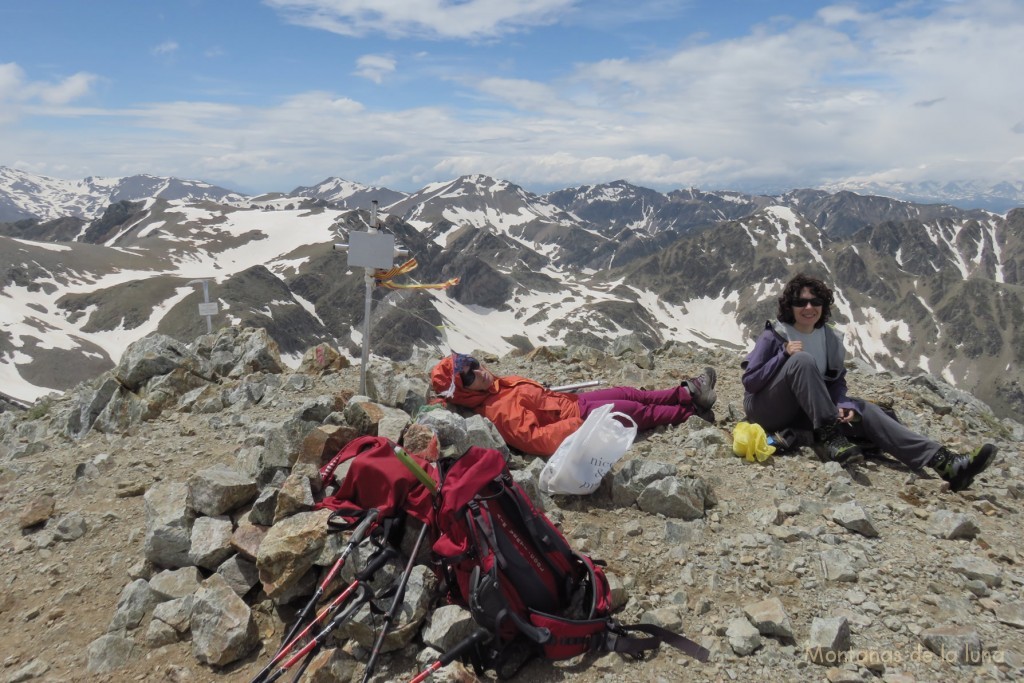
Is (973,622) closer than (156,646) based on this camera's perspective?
Yes

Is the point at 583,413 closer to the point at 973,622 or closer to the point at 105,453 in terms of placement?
the point at 973,622

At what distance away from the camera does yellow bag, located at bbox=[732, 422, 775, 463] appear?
23.1 feet

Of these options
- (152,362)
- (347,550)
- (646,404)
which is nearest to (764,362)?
(646,404)

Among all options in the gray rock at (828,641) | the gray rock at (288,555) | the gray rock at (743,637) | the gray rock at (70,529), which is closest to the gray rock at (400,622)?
the gray rock at (288,555)

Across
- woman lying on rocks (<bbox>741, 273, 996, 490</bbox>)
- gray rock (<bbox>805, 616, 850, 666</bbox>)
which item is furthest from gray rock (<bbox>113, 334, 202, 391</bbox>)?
gray rock (<bbox>805, 616, 850, 666</bbox>)

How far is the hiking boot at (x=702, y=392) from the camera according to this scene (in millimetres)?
8618

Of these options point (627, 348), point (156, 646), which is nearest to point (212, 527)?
point (156, 646)

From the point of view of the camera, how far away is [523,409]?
25.9 ft

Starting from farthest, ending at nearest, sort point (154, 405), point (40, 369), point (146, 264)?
point (146, 264) < point (40, 369) < point (154, 405)

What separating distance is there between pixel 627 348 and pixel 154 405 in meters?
10.9

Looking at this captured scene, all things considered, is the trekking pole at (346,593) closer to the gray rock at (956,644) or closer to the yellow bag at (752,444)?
the gray rock at (956,644)

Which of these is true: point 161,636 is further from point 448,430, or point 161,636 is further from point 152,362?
point 152,362

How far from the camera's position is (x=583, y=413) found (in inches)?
328

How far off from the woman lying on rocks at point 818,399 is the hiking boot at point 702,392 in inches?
38.7
